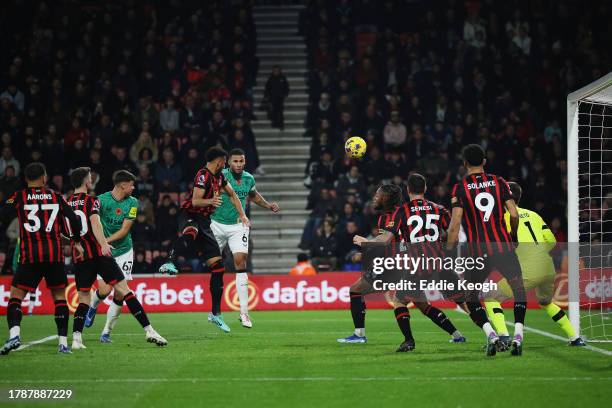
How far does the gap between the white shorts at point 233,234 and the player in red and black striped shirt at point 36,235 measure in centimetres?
367

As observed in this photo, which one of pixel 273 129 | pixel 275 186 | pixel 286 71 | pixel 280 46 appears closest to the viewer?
pixel 275 186

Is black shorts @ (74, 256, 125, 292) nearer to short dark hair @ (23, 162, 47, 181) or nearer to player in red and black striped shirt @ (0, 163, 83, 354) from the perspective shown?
player in red and black striped shirt @ (0, 163, 83, 354)

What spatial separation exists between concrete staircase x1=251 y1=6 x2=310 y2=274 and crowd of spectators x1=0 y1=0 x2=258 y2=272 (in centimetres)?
92

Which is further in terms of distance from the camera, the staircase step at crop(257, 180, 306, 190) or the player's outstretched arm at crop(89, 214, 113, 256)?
the staircase step at crop(257, 180, 306, 190)

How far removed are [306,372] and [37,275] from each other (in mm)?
3410

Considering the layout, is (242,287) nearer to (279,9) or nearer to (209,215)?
(209,215)

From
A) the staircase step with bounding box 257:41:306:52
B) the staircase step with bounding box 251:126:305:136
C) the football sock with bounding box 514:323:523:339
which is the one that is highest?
the staircase step with bounding box 257:41:306:52

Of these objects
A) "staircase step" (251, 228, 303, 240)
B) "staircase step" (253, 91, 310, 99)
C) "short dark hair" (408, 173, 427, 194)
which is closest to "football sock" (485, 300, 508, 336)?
"short dark hair" (408, 173, 427, 194)

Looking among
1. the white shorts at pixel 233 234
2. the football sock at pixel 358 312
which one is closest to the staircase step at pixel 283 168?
the white shorts at pixel 233 234

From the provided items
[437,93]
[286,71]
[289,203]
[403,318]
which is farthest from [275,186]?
[403,318]

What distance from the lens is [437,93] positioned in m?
23.0

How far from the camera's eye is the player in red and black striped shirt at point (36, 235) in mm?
10250

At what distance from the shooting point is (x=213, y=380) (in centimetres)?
850

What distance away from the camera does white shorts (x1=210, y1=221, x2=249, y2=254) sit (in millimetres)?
13758
